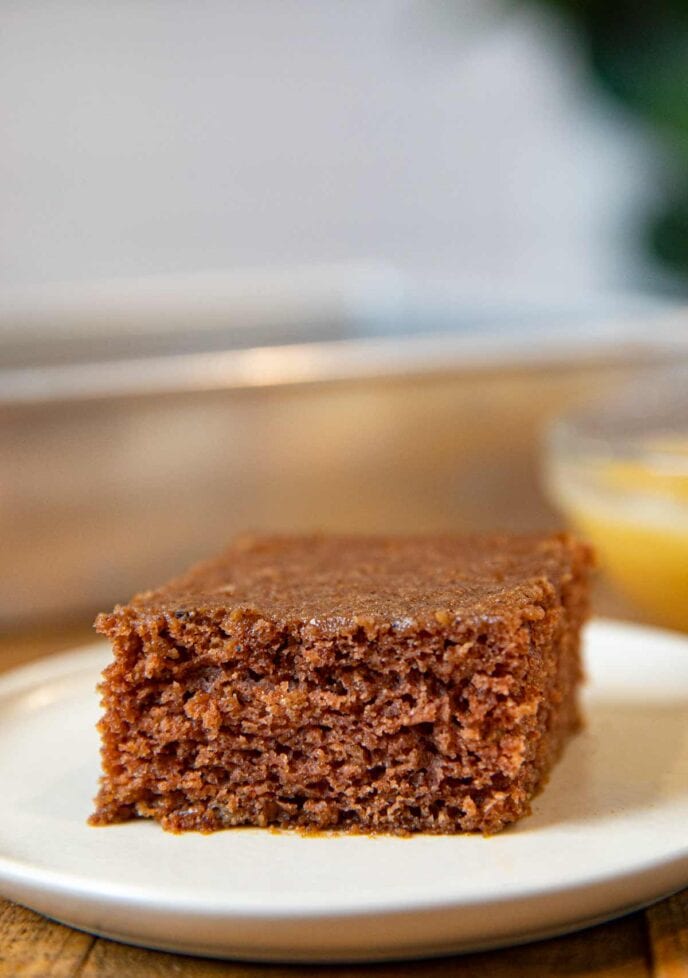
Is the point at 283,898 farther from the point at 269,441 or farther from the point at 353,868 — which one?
the point at 269,441

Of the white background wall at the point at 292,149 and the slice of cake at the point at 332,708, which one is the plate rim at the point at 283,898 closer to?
the slice of cake at the point at 332,708

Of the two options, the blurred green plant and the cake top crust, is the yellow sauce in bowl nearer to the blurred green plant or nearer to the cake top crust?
the cake top crust

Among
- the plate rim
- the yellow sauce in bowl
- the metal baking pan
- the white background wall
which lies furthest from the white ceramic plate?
the white background wall

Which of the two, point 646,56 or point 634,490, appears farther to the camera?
point 646,56

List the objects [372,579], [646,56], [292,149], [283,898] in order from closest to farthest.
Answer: [283,898] → [372,579] → [646,56] → [292,149]

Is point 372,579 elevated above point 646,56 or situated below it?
below

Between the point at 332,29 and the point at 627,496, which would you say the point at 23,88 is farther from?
the point at 627,496

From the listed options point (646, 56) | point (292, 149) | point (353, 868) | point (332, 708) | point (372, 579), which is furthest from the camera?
point (292, 149)

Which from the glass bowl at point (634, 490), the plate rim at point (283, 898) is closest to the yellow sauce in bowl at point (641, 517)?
the glass bowl at point (634, 490)

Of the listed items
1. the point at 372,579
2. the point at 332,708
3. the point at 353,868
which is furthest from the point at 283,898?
the point at 372,579
